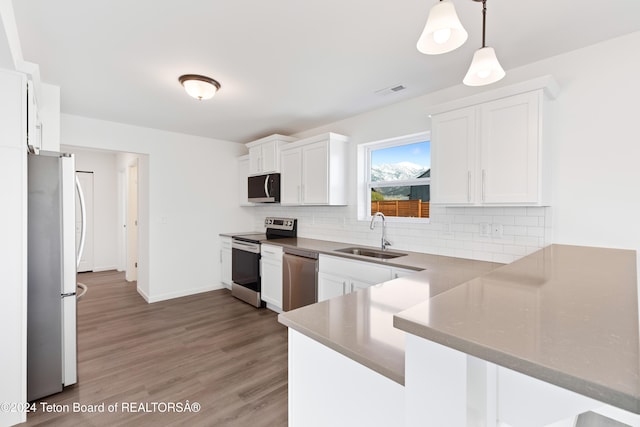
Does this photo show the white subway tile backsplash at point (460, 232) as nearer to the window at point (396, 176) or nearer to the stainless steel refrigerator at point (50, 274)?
the window at point (396, 176)

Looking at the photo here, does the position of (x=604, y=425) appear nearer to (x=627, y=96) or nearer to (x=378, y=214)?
(x=627, y=96)

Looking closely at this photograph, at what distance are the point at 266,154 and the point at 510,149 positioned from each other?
3.09m

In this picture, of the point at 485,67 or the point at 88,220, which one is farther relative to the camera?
the point at 88,220

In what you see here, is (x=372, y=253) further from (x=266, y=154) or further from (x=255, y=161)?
(x=255, y=161)

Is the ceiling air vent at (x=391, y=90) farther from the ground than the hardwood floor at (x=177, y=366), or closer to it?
farther from the ground

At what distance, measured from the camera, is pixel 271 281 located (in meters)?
3.72

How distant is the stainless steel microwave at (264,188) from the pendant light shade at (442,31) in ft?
10.3

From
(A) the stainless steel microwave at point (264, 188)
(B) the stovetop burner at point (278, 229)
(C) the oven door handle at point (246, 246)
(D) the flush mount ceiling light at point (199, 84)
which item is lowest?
(C) the oven door handle at point (246, 246)

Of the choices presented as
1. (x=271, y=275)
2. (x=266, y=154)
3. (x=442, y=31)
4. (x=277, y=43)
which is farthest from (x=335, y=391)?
(x=266, y=154)

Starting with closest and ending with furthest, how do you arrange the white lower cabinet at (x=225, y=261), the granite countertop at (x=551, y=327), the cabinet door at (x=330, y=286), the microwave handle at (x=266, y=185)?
the granite countertop at (x=551, y=327) → the cabinet door at (x=330, y=286) → the microwave handle at (x=266, y=185) → the white lower cabinet at (x=225, y=261)

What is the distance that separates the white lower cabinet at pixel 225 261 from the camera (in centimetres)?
463

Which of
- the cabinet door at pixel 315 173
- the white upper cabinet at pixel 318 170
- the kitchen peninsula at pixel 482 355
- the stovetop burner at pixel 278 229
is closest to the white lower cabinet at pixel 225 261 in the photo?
the stovetop burner at pixel 278 229

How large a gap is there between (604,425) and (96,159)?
7.83 metres

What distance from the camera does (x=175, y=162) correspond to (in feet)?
14.4
